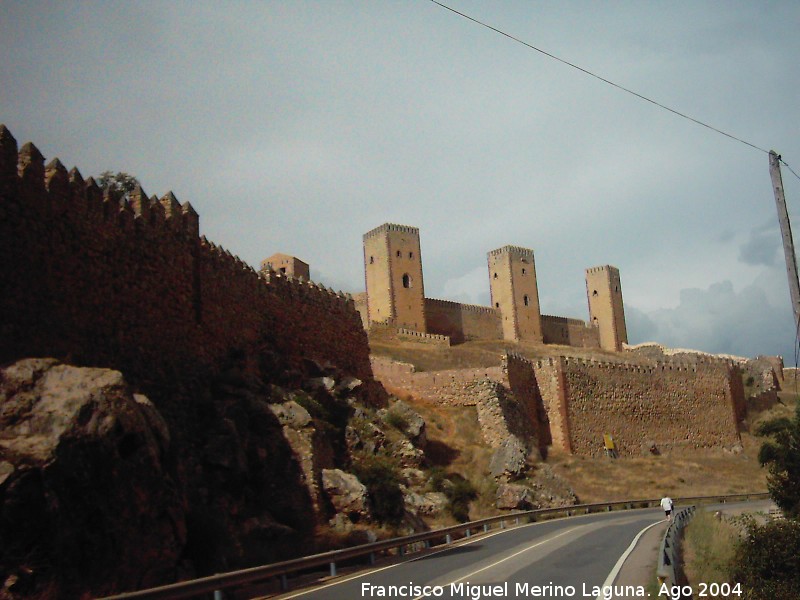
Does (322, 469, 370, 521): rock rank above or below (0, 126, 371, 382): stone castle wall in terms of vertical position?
below

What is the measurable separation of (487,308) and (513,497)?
5933 cm

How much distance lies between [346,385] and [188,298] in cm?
823

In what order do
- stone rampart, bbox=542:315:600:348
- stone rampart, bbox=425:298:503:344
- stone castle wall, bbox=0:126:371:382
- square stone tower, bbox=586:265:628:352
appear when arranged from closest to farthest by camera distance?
stone castle wall, bbox=0:126:371:382
stone rampart, bbox=425:298:503:344
stone rampart, bbox=542:315:600:348
square stone tower, bbox=586:265:628:352

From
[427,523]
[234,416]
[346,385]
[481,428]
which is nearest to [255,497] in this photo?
[234,416]

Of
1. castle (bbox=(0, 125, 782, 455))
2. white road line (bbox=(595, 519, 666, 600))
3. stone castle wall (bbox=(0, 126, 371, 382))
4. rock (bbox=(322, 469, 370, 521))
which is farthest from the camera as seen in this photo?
rock (bbox=(322, 469, 370, 521))

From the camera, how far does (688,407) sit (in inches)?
1949

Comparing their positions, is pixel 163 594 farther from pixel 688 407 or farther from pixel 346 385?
pixel 688 407

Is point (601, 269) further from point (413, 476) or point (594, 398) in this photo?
point (413, 476)

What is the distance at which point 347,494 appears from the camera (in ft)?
64.5

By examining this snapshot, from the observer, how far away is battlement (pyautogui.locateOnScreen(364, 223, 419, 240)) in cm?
7768

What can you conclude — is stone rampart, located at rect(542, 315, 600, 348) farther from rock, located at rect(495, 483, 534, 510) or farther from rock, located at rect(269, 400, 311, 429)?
rock, located at rect(269, 400, 311, 429)

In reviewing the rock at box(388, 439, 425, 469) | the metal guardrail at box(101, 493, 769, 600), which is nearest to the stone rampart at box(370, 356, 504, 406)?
the metal guardrail at box(101, 493, 769, 600)

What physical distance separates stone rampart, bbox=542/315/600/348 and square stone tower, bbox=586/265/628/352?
1.23 metres

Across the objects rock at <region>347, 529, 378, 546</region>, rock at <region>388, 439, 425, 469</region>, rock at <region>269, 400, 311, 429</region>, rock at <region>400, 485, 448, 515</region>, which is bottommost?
rock at <region>347, 529, 378, 546</region>
